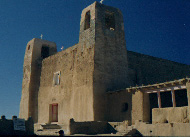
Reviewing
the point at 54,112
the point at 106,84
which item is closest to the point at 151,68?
the point at 106,84

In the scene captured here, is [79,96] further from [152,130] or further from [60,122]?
[152,130]

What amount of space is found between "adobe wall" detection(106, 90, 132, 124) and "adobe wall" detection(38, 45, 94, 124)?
119 centimetres

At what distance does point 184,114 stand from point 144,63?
8633mm

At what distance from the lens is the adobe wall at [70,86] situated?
52.7 feet

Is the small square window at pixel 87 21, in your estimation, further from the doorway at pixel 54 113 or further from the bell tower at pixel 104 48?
the doorway at pixel 54 113

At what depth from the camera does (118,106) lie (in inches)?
585

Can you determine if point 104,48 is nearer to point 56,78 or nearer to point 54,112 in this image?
point 56,78

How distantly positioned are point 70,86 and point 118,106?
482cm

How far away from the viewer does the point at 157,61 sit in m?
20.2

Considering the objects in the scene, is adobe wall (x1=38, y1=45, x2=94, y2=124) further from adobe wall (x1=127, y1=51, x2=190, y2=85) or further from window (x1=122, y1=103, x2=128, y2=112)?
adobe wall (x1=127, y1=51, x2=190, y2=85)

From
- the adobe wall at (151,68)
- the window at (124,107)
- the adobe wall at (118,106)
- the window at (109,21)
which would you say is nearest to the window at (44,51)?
the window at (109,21)

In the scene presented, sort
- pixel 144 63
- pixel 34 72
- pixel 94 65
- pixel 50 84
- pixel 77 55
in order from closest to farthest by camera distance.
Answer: pixel 94 65, pixel 77 55, pixel 144 63, pixel 50 84, pixel 34 72

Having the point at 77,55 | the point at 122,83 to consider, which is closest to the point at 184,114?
the point at 122,83

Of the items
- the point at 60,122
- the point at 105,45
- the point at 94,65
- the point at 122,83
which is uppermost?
the point at 105,45
